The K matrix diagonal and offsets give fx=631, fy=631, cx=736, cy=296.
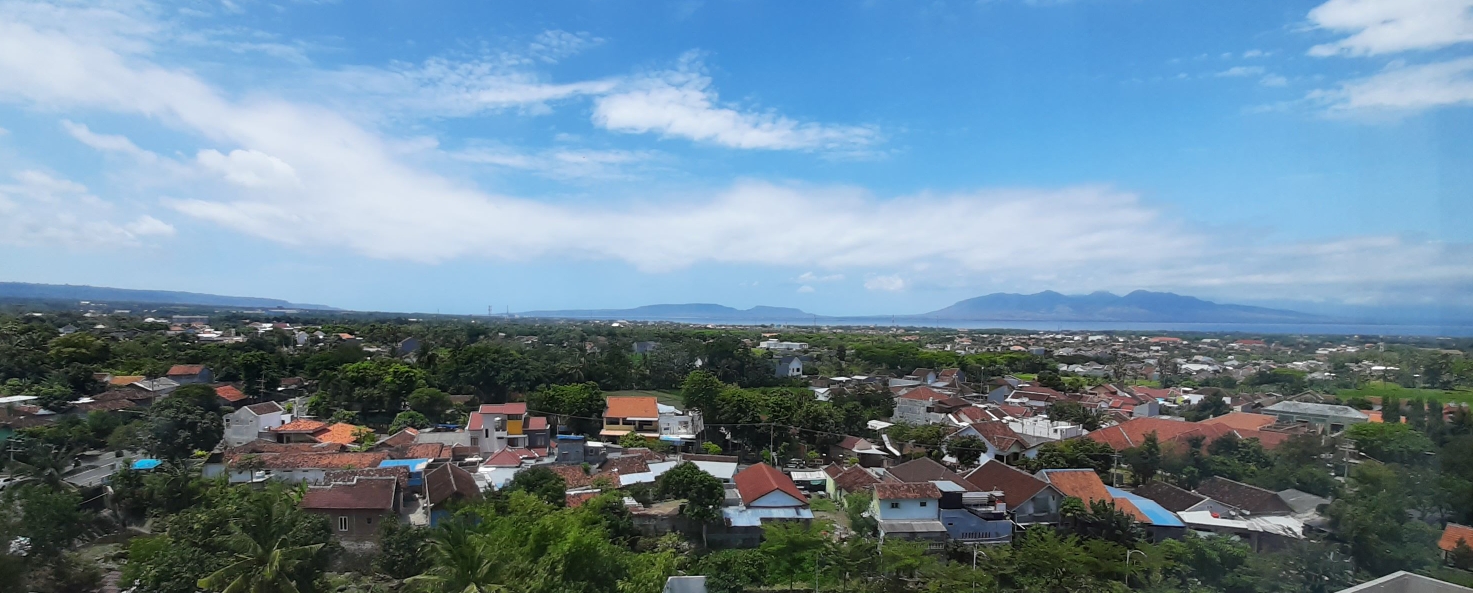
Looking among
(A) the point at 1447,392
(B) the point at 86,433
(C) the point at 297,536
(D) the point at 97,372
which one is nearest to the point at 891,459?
(A) the point at 1447,392

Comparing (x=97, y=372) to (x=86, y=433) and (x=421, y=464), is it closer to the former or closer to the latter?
(x=86, y=433)

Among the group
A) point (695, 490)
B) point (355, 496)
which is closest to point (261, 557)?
point (355, 496)

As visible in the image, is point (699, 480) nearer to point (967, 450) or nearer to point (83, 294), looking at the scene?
point (967, 450)

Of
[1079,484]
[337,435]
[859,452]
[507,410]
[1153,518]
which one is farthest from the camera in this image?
[507,410]

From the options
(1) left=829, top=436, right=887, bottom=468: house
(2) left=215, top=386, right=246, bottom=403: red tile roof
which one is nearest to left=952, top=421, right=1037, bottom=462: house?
(1) left=829, top=436, right=887, bottom=468: house

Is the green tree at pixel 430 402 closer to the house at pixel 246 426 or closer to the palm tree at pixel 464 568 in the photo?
the house at pixel 246 426

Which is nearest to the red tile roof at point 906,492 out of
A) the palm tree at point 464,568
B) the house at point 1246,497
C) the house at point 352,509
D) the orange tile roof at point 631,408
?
the house at point 1246,497
